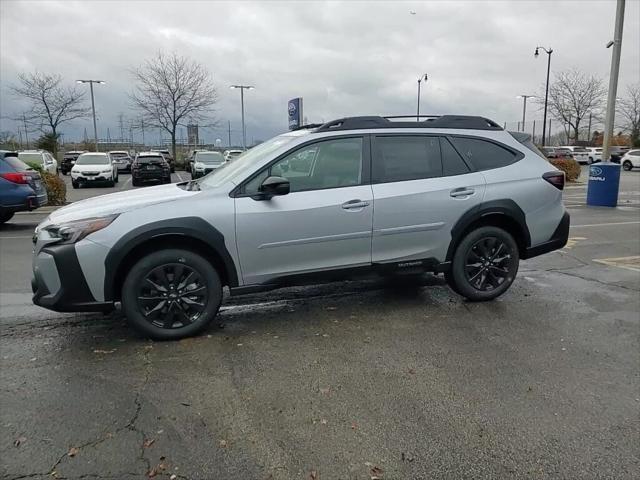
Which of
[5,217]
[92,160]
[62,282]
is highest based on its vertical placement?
[92,160]

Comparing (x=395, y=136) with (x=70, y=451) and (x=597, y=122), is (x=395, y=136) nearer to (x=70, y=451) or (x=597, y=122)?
(x=70, y=451)

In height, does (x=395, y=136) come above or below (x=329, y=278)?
above

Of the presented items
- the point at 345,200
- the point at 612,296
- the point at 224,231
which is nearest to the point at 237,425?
the point at 224,231

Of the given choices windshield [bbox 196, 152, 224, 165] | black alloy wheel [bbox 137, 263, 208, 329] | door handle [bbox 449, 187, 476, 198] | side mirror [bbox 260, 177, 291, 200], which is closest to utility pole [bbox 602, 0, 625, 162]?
door handle [bbox 449, 187, 476, 198]

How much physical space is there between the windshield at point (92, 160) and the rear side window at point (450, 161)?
21619mm

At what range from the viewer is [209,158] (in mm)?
26891

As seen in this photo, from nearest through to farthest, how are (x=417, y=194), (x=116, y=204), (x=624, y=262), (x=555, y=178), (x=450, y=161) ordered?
(x=116, y=204) → (x=417, y=194) → (x=450, y=161) → (x=555, y=178) → (x=624, y=262)

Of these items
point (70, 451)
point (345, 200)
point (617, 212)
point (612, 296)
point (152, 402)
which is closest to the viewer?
point (70, 451)

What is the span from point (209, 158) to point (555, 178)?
23406 mm

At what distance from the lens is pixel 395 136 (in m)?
4.86

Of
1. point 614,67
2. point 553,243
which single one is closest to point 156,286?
point 553,243

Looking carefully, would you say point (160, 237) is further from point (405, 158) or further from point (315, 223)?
point (405, 158)

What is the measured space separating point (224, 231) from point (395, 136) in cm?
189

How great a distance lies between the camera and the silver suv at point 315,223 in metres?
4.01
